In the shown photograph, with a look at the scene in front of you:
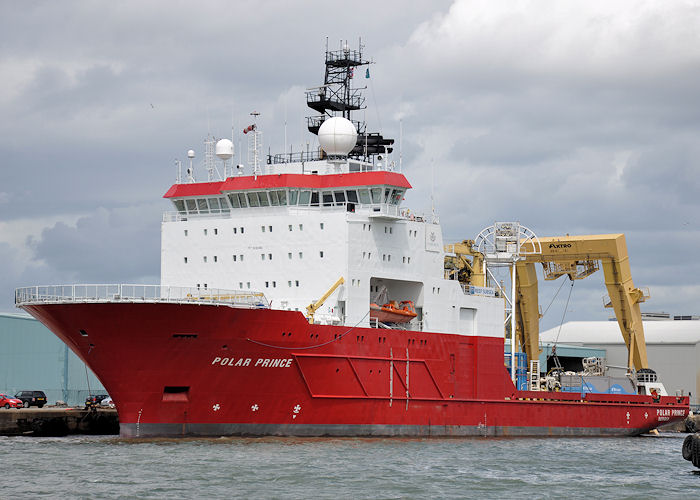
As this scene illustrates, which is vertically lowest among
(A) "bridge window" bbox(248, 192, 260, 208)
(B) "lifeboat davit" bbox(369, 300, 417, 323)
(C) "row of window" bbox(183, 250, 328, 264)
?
(B) "lifeboat davit" bbox(369, 300, 417, 323)

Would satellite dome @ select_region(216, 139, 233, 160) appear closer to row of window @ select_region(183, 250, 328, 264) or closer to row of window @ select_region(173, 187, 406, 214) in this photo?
row of window @ select_region(173, 187, 406, 214)

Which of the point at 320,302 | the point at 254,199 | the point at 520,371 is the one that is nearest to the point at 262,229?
the point at 254,199

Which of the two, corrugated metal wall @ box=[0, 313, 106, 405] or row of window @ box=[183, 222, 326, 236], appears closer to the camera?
row of window @ box=[183, 222, 326, 236]

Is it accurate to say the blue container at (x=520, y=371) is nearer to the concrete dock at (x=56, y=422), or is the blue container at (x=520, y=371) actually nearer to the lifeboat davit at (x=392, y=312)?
the lifeboat davit at (x=392, y=312)

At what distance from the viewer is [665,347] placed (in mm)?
56406

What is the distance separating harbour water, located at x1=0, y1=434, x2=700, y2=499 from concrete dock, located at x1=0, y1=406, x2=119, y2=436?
229cm

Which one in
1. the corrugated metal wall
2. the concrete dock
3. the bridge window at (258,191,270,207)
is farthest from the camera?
the corrugated metal wall

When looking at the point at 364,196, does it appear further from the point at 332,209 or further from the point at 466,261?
the point at 466,261

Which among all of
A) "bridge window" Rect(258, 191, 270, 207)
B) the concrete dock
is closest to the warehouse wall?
"bridge window" Rect(258, 191, 270, 207)

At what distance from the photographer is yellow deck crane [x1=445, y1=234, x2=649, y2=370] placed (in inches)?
1586

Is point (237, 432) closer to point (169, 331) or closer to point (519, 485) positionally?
point (169, 331)

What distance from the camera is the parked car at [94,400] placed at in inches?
1394

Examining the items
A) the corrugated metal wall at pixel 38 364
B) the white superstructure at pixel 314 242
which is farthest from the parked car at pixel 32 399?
the white superstructure at pixel 314 242

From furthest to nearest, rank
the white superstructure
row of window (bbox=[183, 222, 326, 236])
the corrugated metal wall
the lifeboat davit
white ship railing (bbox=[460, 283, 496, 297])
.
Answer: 1. the corrugated metal wall
2. white ship railing (bbox=[460, 283, 496, 297])
3. the lifeboat davit
4. row of window (bbox=[183, 222, 326, 236])
5. the white superstructure
